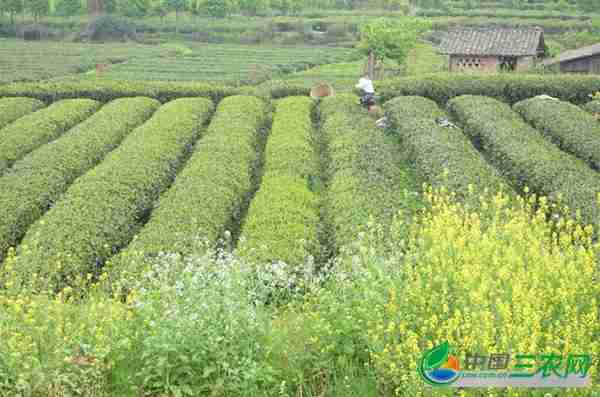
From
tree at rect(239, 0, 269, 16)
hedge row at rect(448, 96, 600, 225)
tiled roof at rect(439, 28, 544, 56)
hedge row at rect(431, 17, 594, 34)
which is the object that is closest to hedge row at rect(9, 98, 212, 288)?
hedge row at rect(448, 96, 600, 225)

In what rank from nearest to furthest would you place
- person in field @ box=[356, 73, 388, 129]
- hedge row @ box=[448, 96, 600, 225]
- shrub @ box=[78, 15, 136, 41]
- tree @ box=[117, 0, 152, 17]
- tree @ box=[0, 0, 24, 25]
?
hedge row @ box=[448, 96, 600, 225]
person in field @ box=[356, 73, 388, 129]
shrub @ box=[78, 15, 136, 41]
tree @ box=[0, 0, 24, 25]
tree @ box=[117, 0, 152, 17]

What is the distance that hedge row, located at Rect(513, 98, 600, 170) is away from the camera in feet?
65.4

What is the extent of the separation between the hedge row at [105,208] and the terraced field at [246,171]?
0.13 ft

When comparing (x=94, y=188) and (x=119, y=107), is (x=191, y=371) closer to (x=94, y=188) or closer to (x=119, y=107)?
(x=94, y=188)

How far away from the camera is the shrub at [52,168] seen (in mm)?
14633

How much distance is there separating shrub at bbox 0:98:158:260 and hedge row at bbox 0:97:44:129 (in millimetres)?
2913

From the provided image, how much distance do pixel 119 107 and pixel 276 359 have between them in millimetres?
18966

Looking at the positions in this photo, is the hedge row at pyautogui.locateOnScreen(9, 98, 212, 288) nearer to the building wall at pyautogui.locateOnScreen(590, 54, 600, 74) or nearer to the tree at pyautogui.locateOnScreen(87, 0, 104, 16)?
the building wall at pyautogui.locateOnScreen(590, 54, 600, 74)

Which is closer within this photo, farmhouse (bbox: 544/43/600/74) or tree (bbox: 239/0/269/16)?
farmhouse (bbox: 544/43/600/74)

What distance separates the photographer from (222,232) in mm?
14070

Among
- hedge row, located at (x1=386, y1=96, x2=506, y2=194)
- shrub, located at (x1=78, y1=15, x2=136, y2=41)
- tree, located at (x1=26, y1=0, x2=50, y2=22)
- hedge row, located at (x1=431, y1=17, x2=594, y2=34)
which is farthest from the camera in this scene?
tree, located at (x1=26, y1=0, x2=50, y2=22)

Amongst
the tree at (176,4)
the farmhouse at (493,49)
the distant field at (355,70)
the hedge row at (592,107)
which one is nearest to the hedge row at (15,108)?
the distant field at (355,70)

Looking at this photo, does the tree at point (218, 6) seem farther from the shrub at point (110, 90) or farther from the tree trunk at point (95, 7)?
the shrub at point (110, 90)

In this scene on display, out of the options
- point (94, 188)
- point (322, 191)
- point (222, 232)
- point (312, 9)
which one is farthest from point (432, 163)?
point (312, 9)
